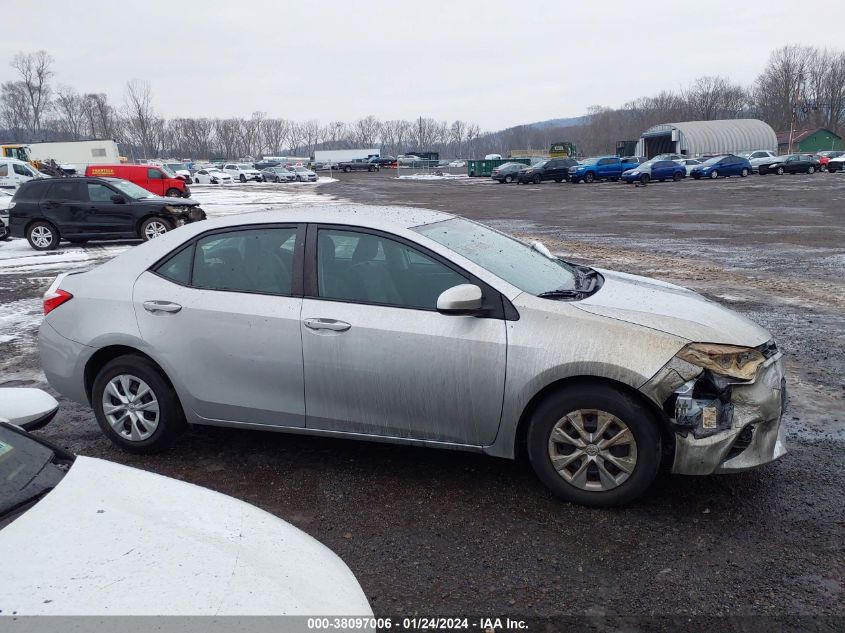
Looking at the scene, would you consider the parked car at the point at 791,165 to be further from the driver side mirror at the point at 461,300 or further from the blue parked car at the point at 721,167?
the driver side mirror at the point at 461,300

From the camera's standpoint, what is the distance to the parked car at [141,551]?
1801 millimetres

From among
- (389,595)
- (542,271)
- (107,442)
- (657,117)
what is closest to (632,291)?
(542,271)

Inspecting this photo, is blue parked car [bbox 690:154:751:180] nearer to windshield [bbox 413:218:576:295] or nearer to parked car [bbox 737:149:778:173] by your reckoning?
parked car [bbox 737:149:778:173]

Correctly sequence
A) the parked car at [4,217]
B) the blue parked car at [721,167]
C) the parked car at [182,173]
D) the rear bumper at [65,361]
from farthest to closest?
the blue parked car at [721,167] < the parked car at [182,173] < the parked car at [4,217] < the rear bumper at [65,361]

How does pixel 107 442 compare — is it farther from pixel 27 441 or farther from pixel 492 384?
pixel 492 384

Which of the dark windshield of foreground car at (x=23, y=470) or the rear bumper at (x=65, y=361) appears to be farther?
the rear bumper at (x=65, y=361)

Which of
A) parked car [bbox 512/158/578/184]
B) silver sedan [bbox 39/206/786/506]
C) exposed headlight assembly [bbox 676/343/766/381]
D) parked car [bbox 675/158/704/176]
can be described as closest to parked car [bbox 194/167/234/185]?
parked car [bbox 512/158/578/184]

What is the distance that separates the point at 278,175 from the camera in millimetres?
65062

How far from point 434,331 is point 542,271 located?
3.53 ft

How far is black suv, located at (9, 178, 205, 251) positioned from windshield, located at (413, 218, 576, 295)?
13.0m

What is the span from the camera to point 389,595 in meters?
3.06

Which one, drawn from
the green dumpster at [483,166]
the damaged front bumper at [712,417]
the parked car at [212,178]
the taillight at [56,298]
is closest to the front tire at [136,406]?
the taillight at [56,298]

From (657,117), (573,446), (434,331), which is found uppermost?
(657,117)

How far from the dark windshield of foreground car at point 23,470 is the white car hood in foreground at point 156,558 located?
0.06 metres
